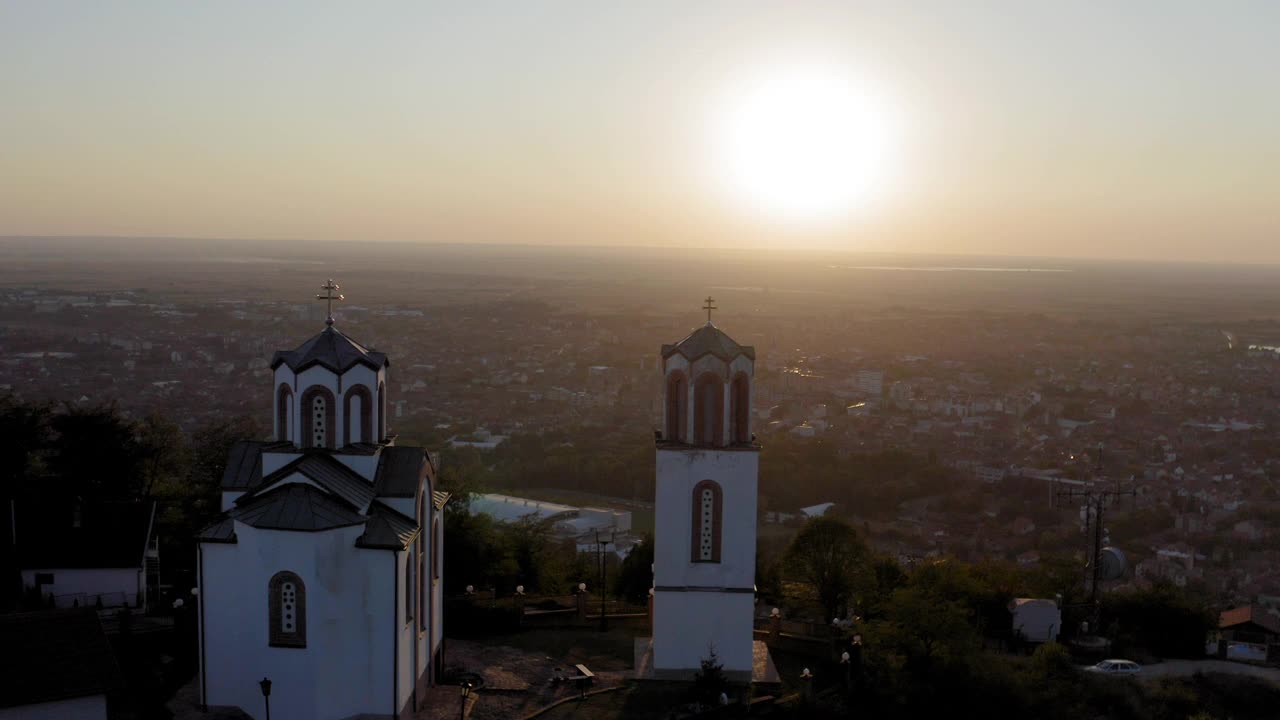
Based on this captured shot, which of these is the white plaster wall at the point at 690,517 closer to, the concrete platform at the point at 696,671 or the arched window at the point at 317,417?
the concrete platform at the point at 696,671

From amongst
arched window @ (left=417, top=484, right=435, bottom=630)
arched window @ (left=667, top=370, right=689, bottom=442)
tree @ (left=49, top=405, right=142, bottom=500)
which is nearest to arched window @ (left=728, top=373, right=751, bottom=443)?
arched window @ (left=667, top=370, right=689, bottom=442)

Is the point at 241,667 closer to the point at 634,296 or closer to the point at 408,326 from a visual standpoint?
the point at 408,326

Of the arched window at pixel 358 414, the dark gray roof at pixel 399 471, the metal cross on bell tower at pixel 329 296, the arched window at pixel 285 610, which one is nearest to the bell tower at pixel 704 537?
the dark gray roof at pixel 399 471

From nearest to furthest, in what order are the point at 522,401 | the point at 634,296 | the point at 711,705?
the point at 711,705
the point at 522,401
the point at 634,296

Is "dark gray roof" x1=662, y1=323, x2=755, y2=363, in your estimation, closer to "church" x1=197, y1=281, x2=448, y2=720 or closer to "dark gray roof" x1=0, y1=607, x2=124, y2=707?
"church" x1=197, y1=281, x2=448, y2=720

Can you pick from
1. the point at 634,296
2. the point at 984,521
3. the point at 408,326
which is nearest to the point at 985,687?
the point at 984,521

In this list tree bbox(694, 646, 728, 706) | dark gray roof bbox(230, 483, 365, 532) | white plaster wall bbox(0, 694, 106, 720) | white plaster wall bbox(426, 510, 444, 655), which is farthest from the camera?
white plaster wall bbox(426, 510, 444, 655)
